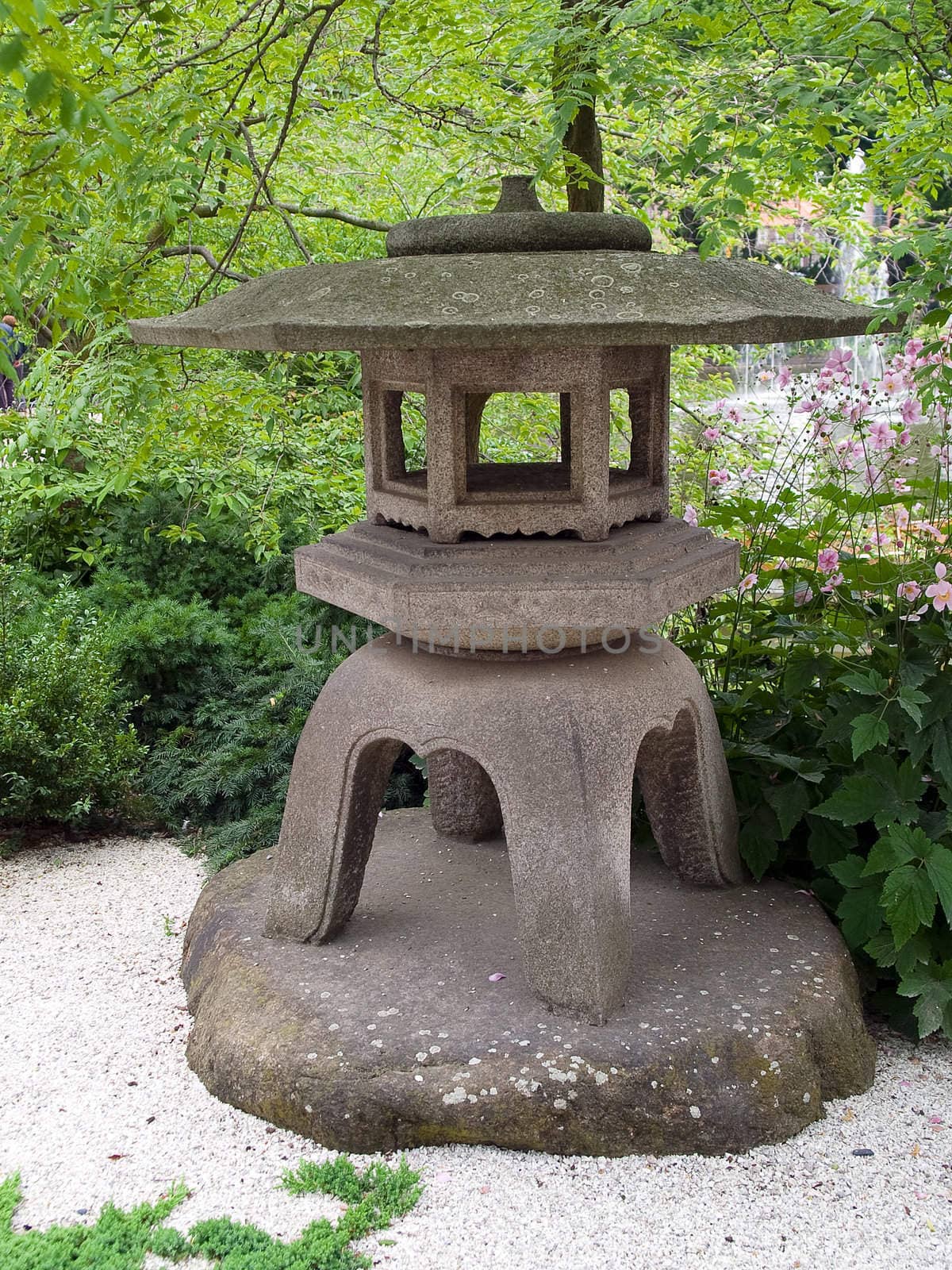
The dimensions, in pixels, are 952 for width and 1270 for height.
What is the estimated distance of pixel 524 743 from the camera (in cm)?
312

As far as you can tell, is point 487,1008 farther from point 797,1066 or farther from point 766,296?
point 766,296

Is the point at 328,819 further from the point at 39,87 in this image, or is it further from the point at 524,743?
the point at 39,87

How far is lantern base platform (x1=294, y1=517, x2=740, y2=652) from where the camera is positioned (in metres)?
3.05

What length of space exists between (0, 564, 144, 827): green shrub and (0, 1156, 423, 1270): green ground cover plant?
94.1 inches

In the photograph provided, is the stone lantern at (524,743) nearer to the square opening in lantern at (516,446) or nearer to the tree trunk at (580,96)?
the square opening in lantern at (516,446)

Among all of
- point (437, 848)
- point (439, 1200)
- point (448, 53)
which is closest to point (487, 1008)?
point (439, 1200)

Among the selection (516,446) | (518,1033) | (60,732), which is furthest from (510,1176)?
(516,446)

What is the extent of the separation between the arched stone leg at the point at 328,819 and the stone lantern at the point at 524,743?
0.01 metres

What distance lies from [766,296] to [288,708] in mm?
3327

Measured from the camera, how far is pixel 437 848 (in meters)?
4.32

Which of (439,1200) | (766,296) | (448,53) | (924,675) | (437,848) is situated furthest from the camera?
(448,53)

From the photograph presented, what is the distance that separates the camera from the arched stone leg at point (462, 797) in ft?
14.0

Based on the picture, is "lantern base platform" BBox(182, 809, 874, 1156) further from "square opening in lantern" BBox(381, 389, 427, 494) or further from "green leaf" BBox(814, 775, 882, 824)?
"square opening in lantern" BBox(381, 389, 427, 494)

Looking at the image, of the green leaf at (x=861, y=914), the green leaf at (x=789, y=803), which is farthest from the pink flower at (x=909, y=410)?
the green leaf at (x=861, y=914)
